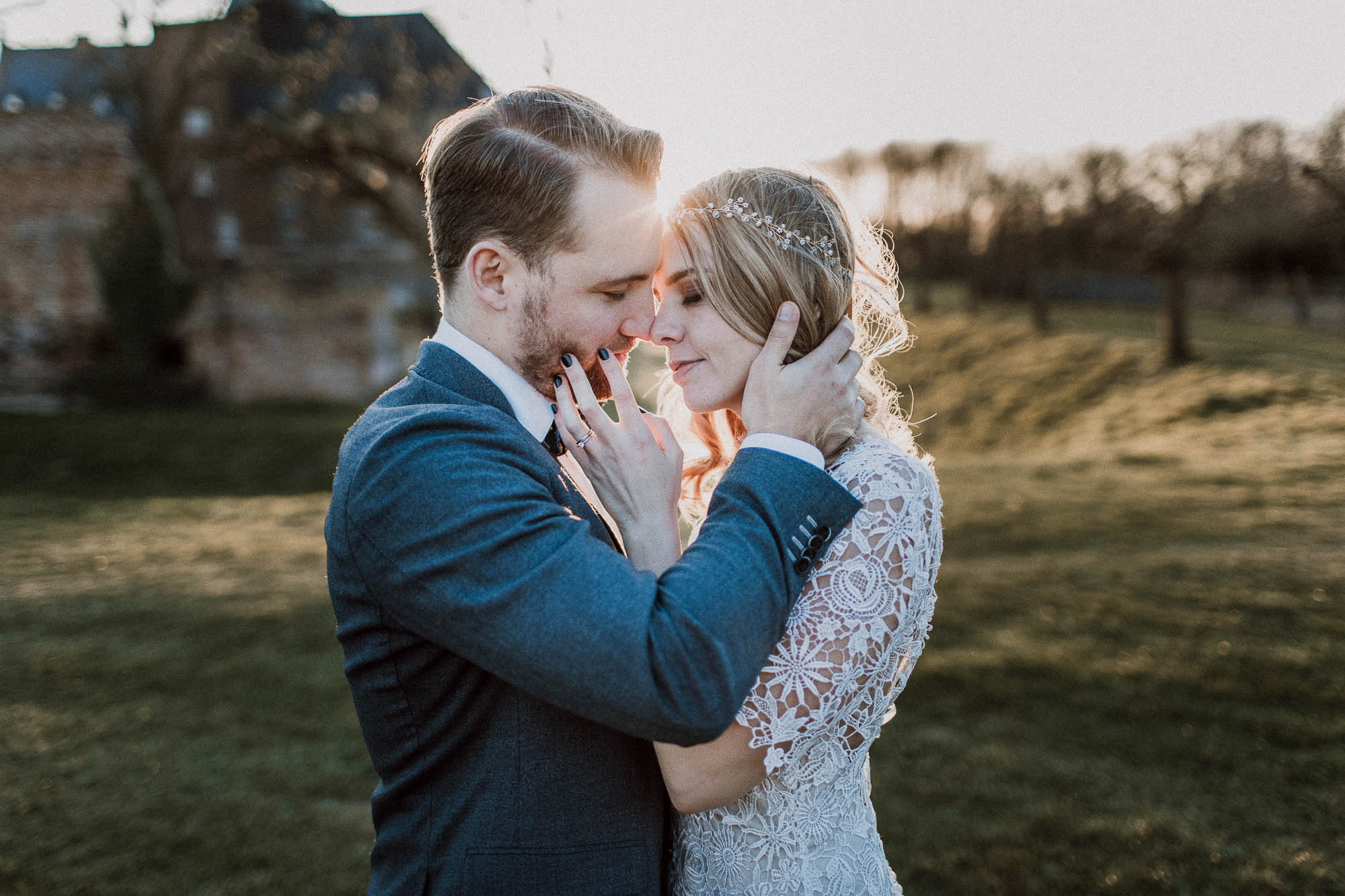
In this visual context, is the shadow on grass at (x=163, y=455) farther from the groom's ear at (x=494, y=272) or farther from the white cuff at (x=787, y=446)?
the white cuff at (x=787, y=446)

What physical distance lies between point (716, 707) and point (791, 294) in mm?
1153

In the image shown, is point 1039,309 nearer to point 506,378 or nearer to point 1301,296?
point 1301,296

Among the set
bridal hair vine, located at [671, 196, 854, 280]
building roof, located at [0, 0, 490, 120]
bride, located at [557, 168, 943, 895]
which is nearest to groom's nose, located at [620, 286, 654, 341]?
bride, located at [557, 168, 943, 895]

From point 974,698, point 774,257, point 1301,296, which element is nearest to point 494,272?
point 774,257

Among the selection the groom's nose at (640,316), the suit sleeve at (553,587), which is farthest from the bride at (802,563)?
the suit sleeve at (553,587)

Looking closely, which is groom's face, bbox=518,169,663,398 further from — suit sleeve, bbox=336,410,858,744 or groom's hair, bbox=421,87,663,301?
suit sleeve, bbox=336,410,858,744

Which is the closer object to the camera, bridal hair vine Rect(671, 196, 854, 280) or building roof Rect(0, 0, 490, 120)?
bridal hair vine Rect(671, 196, 854, 280)

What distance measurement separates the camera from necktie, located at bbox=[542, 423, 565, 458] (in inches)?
82.9

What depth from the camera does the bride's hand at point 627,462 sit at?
1.97 m

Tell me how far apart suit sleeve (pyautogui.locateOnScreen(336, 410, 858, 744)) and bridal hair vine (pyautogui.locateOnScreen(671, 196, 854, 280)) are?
35.3 inches

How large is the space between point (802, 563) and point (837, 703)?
37cm

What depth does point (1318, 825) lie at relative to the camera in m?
4.95

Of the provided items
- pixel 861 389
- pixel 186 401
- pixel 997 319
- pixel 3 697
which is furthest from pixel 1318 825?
pixel 997 319

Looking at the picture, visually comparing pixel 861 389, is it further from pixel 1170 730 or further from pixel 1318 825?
pixel 1170 730
